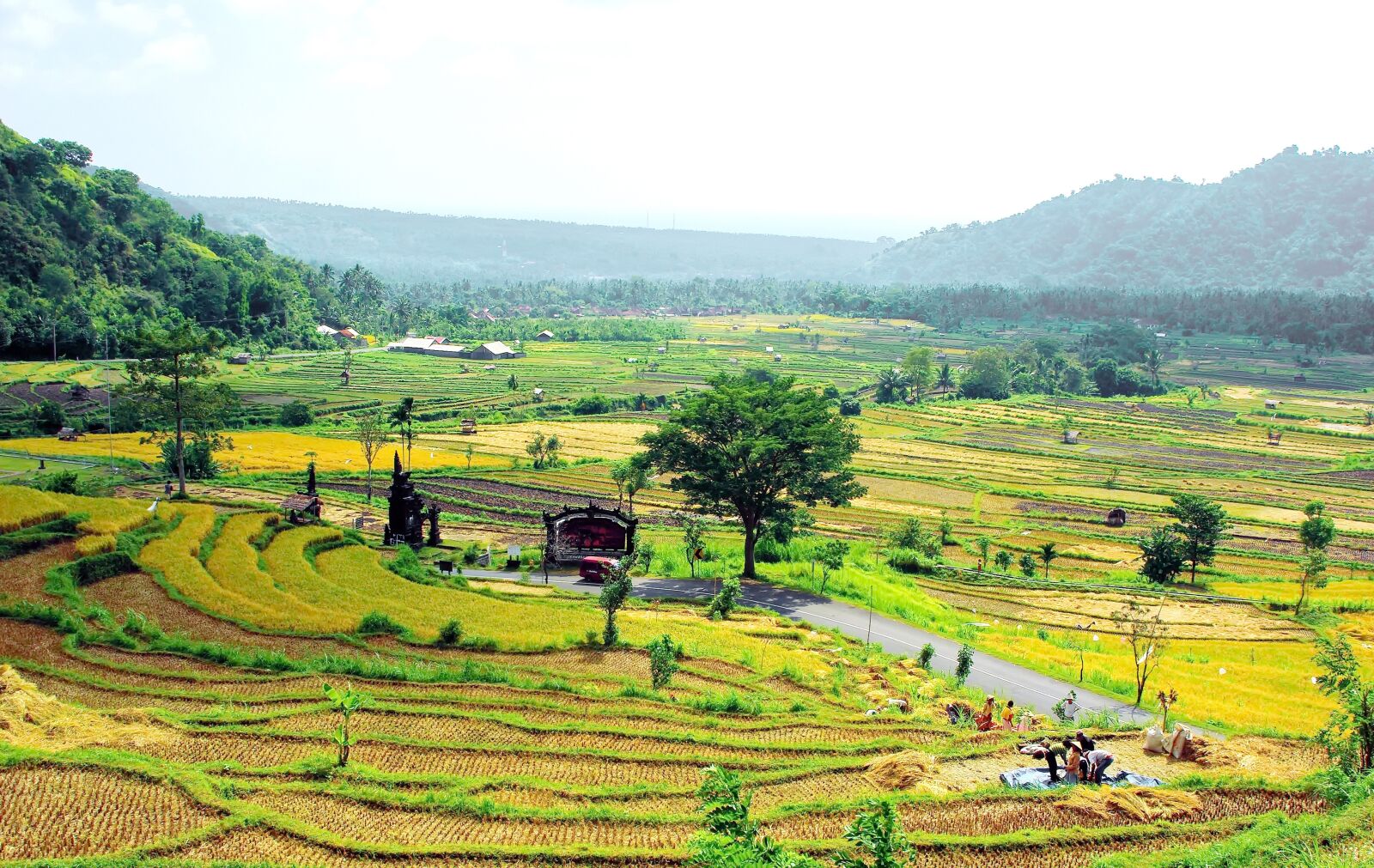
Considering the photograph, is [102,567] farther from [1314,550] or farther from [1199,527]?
[1199,527]

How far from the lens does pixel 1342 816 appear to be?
15.4 m

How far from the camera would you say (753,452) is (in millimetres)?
37469

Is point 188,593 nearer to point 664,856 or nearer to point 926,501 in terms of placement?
point 664,856

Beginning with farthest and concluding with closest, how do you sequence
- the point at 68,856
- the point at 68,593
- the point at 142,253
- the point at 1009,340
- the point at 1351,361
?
1. the point at 1009,340
2. the point at 1351,361
3. the point at 142,253
4. the point at 68,593
5. the point at 68,856

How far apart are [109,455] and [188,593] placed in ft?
109

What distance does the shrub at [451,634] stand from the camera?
1039 inches

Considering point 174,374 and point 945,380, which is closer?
point 174,374

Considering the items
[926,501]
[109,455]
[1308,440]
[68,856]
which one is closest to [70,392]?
[109,455]

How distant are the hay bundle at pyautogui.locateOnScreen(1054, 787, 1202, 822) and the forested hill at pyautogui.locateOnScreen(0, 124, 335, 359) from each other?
7748 cm

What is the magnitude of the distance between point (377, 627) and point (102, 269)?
312 feet

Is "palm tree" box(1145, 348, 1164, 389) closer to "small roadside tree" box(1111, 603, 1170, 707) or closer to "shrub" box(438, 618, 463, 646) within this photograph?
"small roadside tree" box(1111, 603, 1170, 707)

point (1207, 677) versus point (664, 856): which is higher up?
point (664, 856)

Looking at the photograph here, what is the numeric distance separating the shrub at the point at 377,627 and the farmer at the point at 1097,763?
16514 mm

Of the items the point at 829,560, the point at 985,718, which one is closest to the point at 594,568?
the point at 829,560
